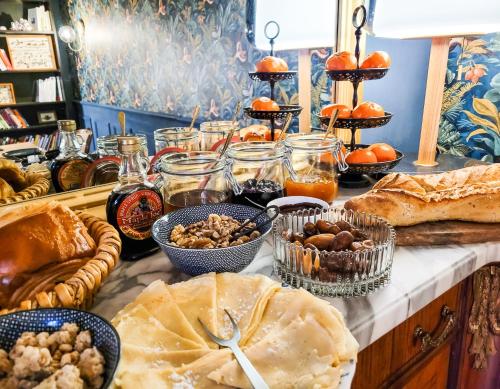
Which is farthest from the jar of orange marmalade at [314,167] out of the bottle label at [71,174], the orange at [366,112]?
the bottle label at [71,174]

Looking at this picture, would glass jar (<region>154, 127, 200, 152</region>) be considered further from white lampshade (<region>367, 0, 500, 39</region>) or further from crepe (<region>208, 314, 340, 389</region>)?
crepe (<region>208, 314, 340, 389</region>)

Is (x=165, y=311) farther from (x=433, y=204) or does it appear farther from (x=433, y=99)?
(x=433, y=99)

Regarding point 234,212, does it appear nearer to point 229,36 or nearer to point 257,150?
point 257,150

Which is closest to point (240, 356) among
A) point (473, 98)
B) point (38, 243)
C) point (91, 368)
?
point (91, 368)

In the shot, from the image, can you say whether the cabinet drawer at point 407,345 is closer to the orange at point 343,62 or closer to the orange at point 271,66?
the orange at point 343,62

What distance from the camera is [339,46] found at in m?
1.74

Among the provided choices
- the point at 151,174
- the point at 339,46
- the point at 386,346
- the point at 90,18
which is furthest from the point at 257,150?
the point at 90,18

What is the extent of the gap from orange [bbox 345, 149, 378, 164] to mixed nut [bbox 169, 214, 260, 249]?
582mm

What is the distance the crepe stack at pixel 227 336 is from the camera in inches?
19.8

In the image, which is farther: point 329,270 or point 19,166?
point 19,166

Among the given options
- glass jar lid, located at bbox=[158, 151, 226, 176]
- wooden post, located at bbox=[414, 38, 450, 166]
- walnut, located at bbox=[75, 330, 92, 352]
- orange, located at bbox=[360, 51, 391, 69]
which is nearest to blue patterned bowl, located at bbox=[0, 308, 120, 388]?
walnut, located at bbox=[75, 330, 92, 352]

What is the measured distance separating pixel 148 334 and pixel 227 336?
11 cm

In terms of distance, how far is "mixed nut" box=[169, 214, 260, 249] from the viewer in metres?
0.77

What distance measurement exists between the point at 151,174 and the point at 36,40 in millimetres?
479
